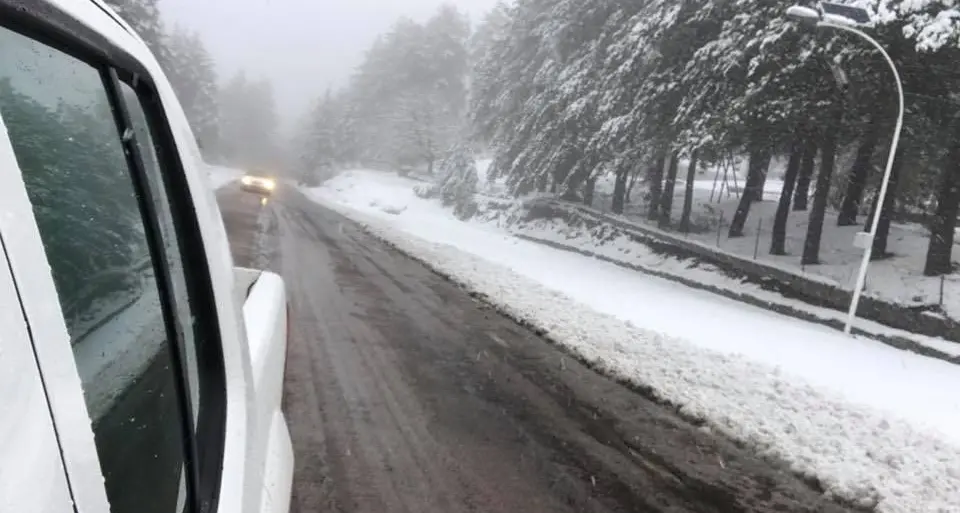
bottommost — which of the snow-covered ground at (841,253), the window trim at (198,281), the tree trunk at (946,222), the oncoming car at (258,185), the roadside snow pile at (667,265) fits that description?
the roadside snow pile at (667,265)

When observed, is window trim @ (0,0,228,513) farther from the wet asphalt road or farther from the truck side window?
the wet asphalt road

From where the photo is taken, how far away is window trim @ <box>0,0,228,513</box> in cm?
101

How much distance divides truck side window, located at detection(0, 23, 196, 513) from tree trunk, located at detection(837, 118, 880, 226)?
74.4ft

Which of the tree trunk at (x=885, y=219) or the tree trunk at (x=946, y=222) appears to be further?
the tree trunk at (x=885, y=219)

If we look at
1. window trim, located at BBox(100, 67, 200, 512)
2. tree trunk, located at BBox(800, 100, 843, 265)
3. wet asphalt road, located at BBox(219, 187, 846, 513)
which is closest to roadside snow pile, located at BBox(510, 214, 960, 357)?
tree trunk, located at BBox(800, 100, 843, 265)

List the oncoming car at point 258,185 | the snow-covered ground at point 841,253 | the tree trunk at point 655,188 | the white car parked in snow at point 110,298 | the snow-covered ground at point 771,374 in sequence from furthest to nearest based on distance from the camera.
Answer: the oncoming car at point 258,185, the tree trunk at point 655,188, the snow-covered ground at point 841,253, the snow-covered ground at point 771,374, the white car parked in snow at point 110,298

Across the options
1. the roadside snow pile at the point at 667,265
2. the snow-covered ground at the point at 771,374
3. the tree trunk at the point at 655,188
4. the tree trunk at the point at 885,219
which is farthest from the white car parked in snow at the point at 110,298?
the tree trunk at the point at 655,188

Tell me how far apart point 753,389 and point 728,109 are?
1382 cm

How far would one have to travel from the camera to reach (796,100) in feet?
65.2

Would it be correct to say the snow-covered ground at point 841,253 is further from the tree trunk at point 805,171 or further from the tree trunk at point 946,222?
the tree trunk at point 805,171

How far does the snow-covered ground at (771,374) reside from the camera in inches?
266

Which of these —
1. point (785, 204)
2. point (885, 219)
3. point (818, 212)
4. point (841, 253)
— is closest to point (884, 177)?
point (818, 212)

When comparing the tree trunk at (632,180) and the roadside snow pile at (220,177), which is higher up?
the tree trunk at (632,180)

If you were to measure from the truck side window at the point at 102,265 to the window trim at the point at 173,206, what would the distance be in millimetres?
21
